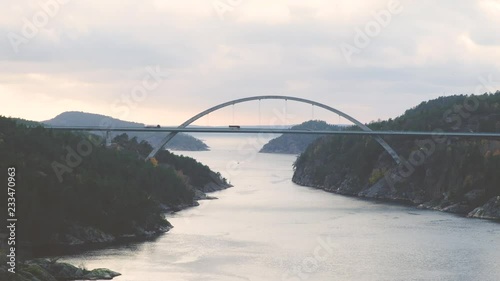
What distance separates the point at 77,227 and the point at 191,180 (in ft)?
184

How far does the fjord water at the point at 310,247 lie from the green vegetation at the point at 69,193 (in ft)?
11.6

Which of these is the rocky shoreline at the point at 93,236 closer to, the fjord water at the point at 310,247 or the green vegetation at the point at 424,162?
the fjord water at the point at 310,247

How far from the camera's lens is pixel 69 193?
69812 mm

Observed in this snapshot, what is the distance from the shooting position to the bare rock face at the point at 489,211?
87.4 m

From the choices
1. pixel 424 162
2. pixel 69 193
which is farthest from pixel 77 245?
pixel 424 162

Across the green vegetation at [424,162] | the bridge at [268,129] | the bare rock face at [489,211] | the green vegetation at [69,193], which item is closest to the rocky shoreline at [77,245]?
the green vegetation at [69,193]

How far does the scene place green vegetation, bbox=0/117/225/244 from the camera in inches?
2586

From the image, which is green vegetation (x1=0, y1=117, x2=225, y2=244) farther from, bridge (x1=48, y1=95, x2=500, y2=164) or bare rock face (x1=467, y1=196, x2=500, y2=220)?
bare rock face (x1=467, y1=196, x2=500, y2=220)

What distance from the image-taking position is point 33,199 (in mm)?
66000

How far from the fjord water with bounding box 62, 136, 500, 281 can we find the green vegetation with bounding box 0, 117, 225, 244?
352 cm

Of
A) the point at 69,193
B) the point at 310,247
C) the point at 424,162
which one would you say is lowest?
the point at 310,247

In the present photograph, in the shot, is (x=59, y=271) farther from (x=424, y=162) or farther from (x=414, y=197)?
(x=424, y=162)

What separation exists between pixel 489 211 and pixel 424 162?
94.2ft

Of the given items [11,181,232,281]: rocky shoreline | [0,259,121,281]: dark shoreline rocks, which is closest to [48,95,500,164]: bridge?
[11,181,232,281]: rocky shoreline
